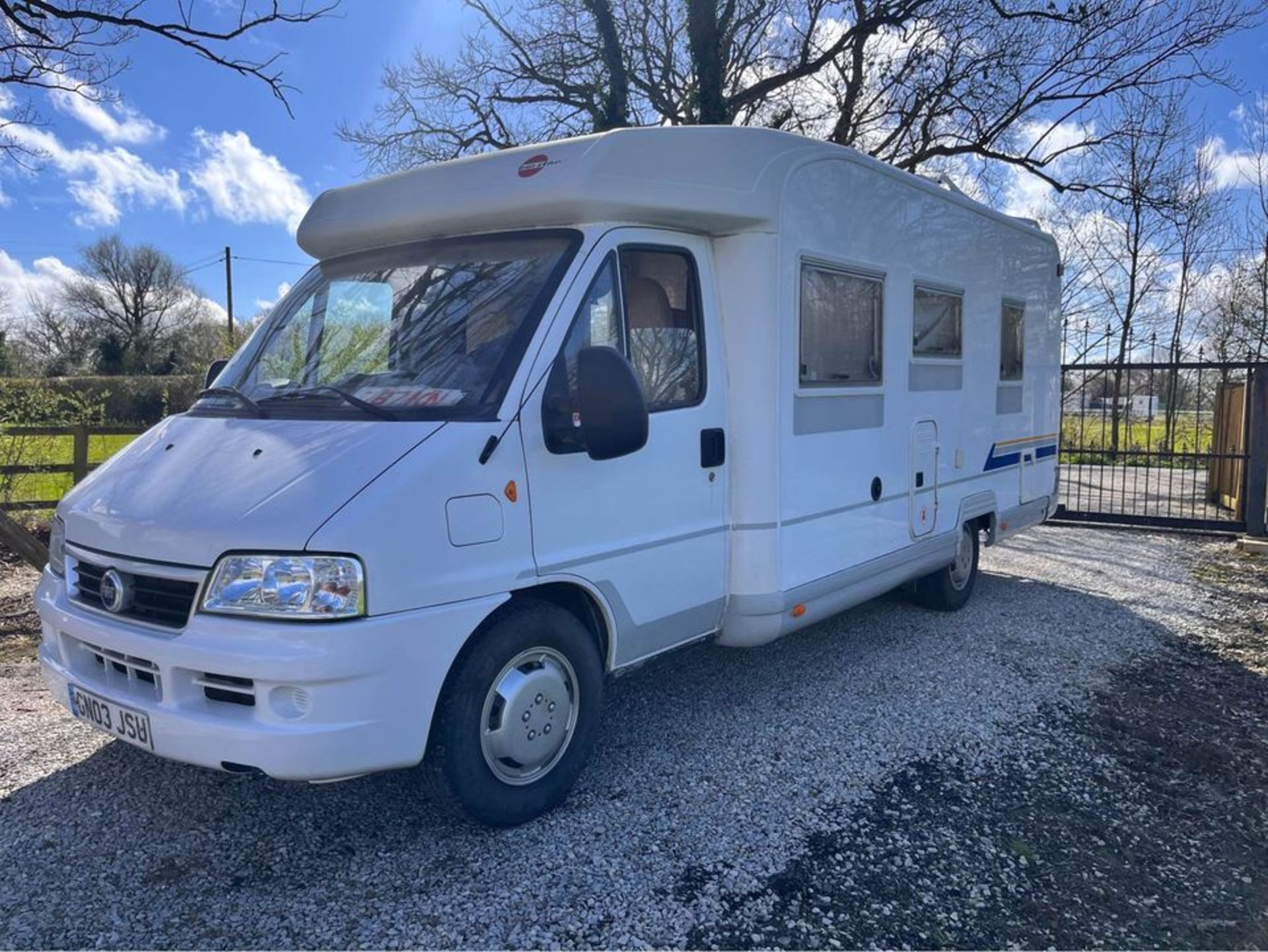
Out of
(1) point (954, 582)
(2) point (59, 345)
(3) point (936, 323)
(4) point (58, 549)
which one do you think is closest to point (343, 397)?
(4) point (58, 549)

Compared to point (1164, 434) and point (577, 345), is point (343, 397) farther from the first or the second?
point (1164, 434)

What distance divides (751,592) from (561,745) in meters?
1.34

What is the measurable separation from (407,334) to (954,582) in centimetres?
492

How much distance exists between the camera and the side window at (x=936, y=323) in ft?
19.4

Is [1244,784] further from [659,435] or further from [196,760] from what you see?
[196,760]

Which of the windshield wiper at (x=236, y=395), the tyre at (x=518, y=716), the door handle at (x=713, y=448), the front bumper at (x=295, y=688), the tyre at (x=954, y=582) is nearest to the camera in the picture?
the front bumper at (x=295, y=688)

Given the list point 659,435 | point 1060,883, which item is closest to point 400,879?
point 659,435

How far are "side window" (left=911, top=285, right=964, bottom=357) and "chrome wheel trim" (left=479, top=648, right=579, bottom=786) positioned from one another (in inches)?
133

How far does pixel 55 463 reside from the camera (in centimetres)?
919

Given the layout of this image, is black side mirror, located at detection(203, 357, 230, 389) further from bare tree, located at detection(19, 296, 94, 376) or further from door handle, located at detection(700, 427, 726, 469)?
bare tree, located at detection(19, 296, 94, 376)

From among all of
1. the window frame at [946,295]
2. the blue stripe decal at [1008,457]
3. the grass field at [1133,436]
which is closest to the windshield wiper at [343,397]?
the window frame at [946,295]

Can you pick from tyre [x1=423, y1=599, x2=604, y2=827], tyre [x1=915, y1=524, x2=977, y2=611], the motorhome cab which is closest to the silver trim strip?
A: the motorhome cab

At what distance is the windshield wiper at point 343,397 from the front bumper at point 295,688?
0.80 m

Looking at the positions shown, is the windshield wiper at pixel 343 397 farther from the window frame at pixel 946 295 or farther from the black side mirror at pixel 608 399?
the window frame at pixel 946 295
